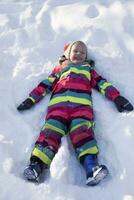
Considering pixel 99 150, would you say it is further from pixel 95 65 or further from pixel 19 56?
pixel 19 56

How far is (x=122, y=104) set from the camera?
424 centimetres

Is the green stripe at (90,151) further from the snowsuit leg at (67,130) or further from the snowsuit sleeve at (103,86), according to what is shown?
the snowsuit sleeve at (103,86)

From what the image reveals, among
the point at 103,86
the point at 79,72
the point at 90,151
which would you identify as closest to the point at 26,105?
the point at 79,72

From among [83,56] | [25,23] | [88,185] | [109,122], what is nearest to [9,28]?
[25,23]

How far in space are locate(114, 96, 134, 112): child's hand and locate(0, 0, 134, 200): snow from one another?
0.06 metres

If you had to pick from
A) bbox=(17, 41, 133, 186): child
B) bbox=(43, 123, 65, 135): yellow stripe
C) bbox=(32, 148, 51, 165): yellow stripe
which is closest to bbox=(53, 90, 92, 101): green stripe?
bbox=(17, 41, 133, 186): child

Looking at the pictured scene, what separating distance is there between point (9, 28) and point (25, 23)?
0.19 meters

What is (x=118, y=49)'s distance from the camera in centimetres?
481

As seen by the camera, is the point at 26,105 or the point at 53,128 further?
the point at 26,105

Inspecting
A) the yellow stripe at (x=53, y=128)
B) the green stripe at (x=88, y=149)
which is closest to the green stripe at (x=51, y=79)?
the yellow stripe at (x=53, y=128)

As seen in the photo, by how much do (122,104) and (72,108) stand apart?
1.44ft

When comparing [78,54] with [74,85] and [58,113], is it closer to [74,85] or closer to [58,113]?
[74,85]

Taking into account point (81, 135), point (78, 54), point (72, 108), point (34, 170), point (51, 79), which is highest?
point (78, 54)

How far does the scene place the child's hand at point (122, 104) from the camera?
4207 mm
